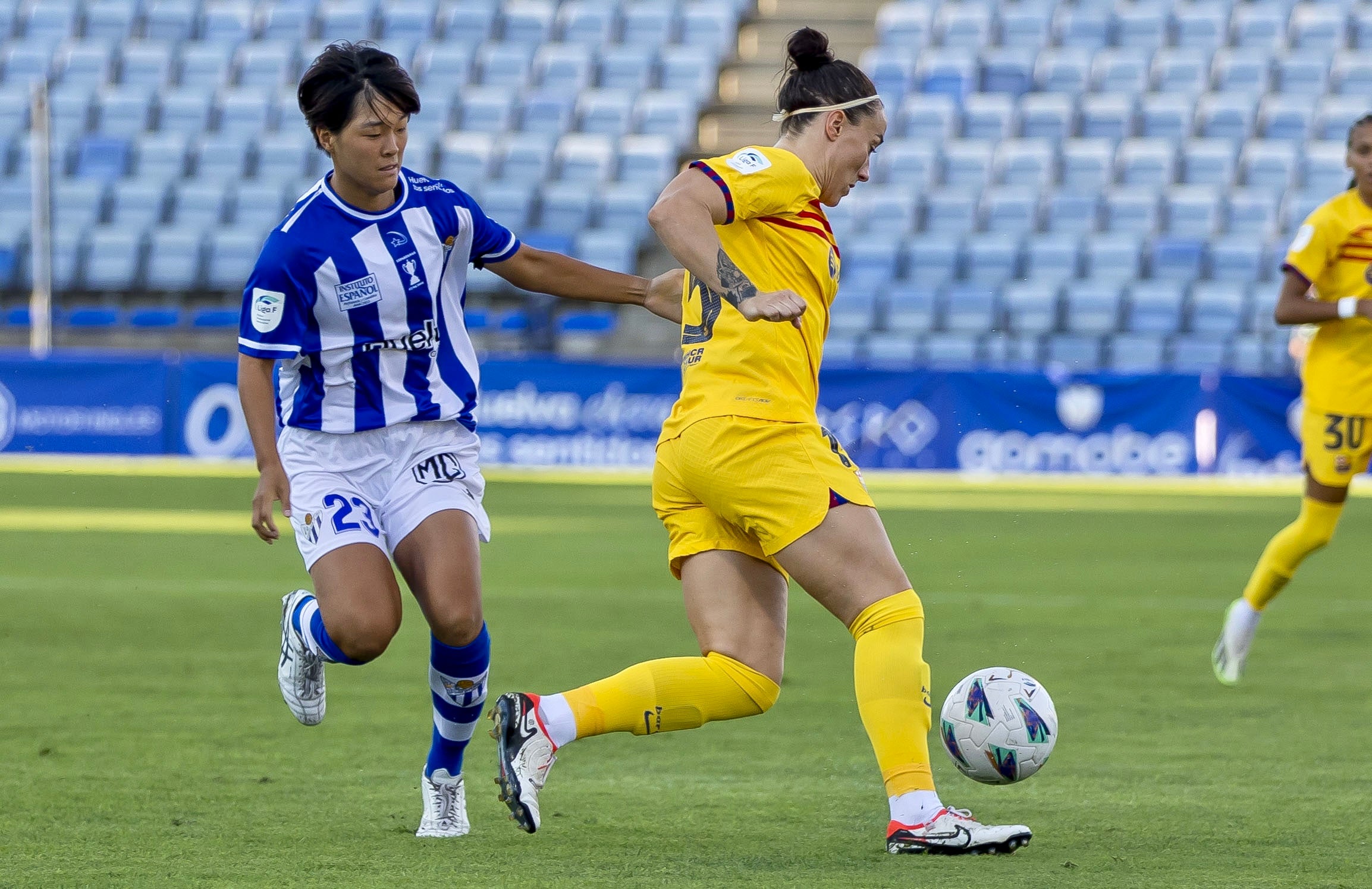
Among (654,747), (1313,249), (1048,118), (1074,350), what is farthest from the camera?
(1048,118)

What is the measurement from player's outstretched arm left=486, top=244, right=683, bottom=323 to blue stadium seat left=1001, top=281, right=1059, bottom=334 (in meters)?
17.9

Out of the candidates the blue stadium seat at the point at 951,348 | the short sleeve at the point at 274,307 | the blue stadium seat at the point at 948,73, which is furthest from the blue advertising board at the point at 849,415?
the short sleeve at the point at 274,307

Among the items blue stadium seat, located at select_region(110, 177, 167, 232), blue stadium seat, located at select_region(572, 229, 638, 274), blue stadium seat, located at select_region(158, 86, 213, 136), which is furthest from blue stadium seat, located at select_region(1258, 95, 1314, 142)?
blue stadium seat, located at select_region(110, 177, 167, 232)

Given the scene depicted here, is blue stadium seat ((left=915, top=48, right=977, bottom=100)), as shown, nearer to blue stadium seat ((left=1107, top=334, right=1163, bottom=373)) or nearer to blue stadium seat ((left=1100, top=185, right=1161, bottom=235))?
blue stadium seat ((left=1100, top=185, right=1161, bottom=235))

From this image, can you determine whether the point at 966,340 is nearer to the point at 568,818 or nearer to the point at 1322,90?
the point at 1322,90

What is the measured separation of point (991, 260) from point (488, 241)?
19374mm

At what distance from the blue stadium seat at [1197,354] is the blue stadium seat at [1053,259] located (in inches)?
78.5

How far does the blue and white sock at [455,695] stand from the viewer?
14.8 feet

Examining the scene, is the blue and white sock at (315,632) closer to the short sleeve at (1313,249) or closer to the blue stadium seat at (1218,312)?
the short sleeve at (1313,249)

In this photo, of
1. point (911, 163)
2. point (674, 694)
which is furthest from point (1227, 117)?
point (674, 694)

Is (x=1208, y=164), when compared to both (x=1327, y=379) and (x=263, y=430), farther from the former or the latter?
(x=263, y=430)

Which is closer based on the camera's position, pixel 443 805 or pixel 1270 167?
pixel 443 805

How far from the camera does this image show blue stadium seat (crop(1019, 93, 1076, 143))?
1005 inches

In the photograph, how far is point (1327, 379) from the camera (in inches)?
287
